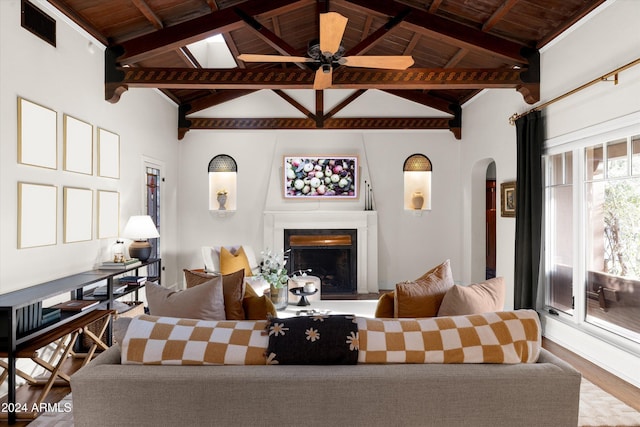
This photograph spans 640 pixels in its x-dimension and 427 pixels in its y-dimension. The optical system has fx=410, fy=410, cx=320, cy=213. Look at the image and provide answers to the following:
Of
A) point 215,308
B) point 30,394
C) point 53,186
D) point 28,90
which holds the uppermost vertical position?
point 28,90

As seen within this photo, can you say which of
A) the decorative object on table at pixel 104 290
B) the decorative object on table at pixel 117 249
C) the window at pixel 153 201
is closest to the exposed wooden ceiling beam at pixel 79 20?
the window at pixel 153 201

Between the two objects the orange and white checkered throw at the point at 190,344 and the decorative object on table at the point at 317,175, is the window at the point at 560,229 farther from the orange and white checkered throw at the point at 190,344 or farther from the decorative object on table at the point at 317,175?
the orange and white checkered throw at the point at 190,344

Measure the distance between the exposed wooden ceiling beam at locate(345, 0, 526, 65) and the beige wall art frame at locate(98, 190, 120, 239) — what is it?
3.24 metres

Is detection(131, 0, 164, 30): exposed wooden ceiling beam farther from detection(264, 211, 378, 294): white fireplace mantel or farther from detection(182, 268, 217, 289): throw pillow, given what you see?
detection(264, 211, 378, 294): white fireplace mantel

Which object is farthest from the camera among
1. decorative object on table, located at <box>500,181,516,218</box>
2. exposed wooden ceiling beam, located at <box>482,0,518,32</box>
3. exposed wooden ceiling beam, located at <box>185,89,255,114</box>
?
exposed wooden ceiling beam, located at <box>185,89,255,114</box>

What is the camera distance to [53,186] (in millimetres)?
3398

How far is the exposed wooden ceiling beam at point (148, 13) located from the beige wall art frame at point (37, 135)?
3.97 feet

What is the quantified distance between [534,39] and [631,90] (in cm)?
151

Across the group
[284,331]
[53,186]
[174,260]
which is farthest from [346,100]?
[284,331]

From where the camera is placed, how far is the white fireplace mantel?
261 inches

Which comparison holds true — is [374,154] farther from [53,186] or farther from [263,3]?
[53,186]

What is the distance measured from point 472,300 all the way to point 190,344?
1.44 meters

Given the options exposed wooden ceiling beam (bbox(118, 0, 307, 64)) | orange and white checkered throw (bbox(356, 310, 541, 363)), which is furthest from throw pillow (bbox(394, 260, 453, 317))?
exposed wooden ceiling beam (bbox(118, 0, 307, 64))

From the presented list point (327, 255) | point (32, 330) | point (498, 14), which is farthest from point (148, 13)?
point (327, 255)
